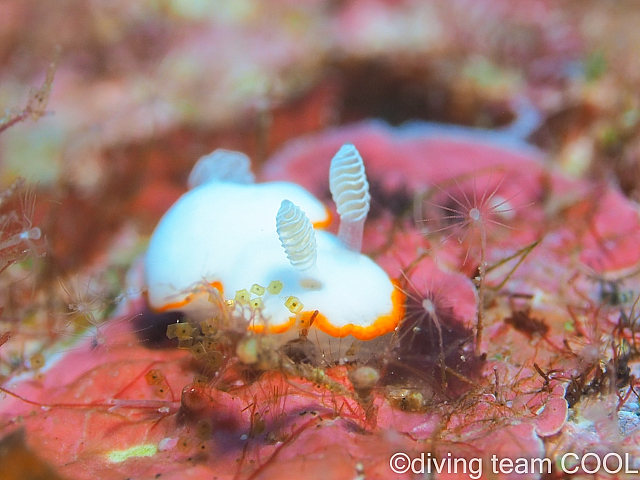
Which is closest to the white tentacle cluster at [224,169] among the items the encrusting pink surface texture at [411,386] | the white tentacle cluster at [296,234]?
the encrusting pink surface texture at [411,386]

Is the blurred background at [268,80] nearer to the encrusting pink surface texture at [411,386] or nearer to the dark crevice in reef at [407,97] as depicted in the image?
the dark crevice in reef at [407,97]

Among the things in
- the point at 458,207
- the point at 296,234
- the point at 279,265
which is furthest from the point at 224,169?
the point at 458,207

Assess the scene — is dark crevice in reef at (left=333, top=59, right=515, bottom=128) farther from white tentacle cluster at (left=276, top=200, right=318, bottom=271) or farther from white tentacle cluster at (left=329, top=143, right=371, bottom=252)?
white tentacle cluster at (left=276, top=200, right=318, bottom=271)

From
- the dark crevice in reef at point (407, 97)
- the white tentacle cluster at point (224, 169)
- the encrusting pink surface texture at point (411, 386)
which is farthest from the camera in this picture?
the dark crevice in reef at point (407, 97)

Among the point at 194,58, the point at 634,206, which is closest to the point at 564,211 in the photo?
the point at 634,206

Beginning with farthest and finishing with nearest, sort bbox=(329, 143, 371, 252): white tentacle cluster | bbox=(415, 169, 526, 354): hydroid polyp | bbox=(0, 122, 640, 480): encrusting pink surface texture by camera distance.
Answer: bbox=(415, 169, 526, 354): hydroid polyp → bbox=(329, 143, 371, 252): white tentacle cluster → bbox=(0, 122, 640, 480): encrusting pink surface texture

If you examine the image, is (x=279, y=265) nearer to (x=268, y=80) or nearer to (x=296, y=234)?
(x=296, y=234)

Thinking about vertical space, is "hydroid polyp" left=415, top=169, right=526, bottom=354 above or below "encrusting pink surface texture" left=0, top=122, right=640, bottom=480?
above

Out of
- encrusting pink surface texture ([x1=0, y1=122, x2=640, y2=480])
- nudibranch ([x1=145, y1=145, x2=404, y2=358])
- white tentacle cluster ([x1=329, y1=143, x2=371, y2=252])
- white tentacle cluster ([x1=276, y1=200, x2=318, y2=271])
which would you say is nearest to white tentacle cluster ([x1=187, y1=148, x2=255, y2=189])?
nudibranch ([x1=145, y1=145, x2=404, y2=358])
